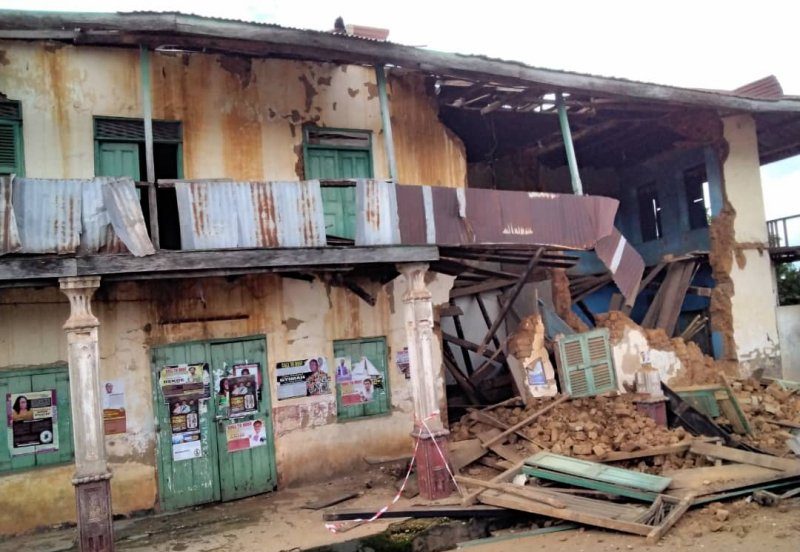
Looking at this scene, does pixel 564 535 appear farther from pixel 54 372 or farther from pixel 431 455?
pixel 54 372

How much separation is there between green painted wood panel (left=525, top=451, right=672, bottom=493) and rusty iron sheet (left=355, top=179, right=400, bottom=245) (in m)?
3.81

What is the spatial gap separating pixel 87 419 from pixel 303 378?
3.62 metres

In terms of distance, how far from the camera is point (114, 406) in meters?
9.19

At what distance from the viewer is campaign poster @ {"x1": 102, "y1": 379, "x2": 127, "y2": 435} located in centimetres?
912

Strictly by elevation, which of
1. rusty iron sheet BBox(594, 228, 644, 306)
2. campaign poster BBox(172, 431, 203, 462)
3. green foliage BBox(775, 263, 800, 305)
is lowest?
campaign poster BBox(172, 431, 203, 462)

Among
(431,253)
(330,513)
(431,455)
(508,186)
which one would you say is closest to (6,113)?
(431,253)

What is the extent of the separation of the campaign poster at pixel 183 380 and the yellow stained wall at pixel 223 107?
301 centimetres

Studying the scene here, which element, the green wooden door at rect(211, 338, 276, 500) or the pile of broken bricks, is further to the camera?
the green wooden door at rect(211, 338, 276, 500)

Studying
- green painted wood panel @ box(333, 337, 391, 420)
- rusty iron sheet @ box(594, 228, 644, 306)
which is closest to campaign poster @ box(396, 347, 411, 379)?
green painted wood panel @ box(333, 337, 391, 420)

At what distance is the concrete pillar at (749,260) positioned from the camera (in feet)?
48.3

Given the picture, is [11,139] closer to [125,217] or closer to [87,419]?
[125,217]

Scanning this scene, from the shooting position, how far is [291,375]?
10320 millimetres

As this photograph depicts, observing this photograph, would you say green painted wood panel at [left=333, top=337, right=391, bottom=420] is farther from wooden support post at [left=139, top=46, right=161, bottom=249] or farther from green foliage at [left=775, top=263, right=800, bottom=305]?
green foliage at [left=775, top=263, right=800, bottom=305]

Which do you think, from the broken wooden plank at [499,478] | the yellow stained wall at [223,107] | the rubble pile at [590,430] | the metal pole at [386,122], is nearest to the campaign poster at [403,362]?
the rubble pile at [590,430]
